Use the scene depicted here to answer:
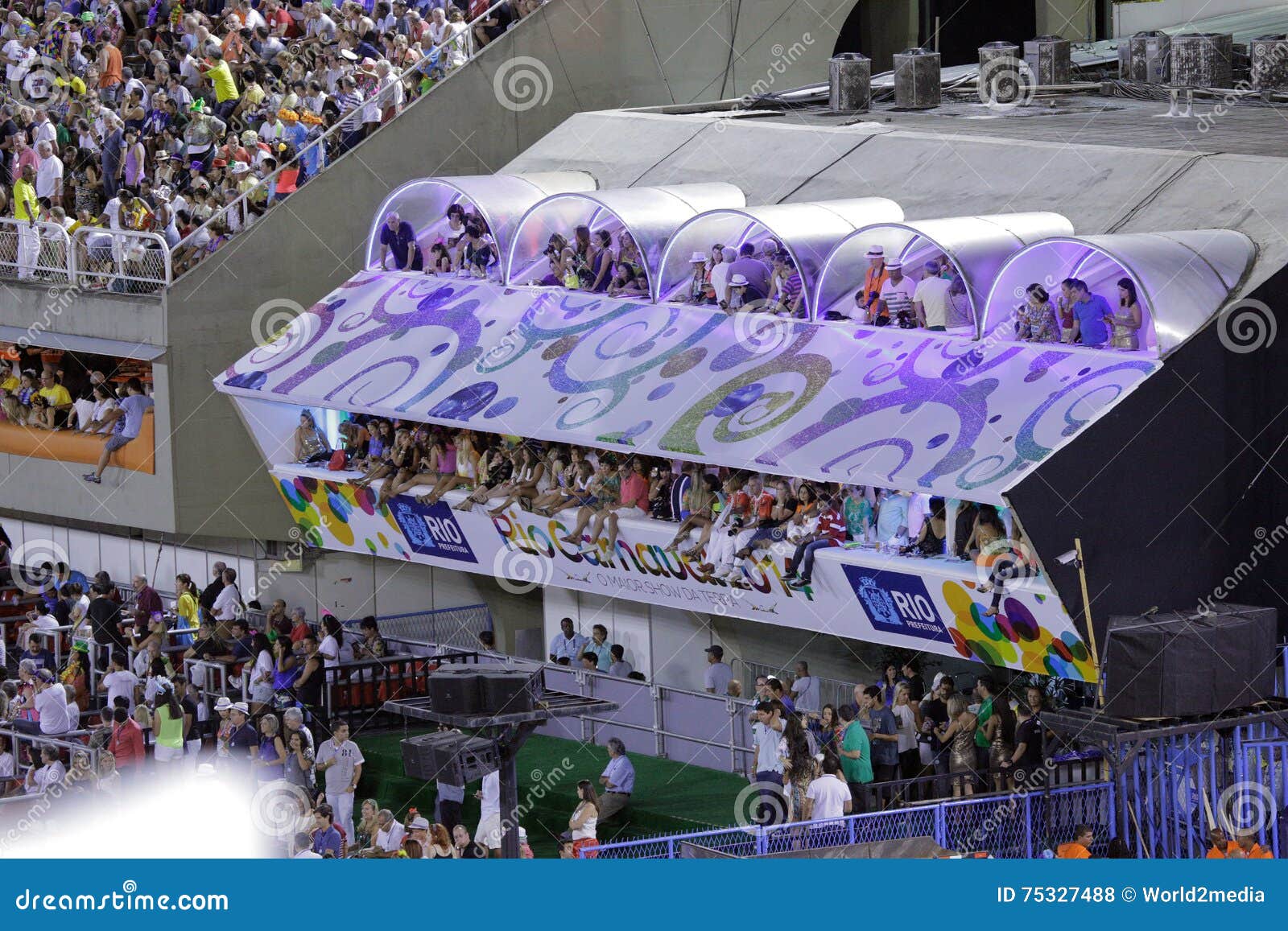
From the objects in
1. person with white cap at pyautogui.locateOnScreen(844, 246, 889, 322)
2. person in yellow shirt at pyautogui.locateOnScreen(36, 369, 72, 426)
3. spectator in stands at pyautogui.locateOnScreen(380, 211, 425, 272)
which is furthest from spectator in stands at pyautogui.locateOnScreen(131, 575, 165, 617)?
person with white cap at pyautogui.locateOnScreen(844, 246, 889, 322)

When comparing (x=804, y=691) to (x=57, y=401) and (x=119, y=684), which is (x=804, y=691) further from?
(x=57, y=401)

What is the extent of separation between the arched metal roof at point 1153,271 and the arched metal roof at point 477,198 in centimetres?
651

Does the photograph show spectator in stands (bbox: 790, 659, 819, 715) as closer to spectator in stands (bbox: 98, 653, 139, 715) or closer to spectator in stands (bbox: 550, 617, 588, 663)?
spectator in stands (bbox: 550, 617, 588, 663)

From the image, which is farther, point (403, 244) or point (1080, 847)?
point (403, 244)

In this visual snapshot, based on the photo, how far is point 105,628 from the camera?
2652cm

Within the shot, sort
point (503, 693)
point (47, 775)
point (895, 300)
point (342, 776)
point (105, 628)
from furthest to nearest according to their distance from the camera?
point (105, 628) → point (895, 300) → point (47, 775) → point (342, 776) → point (503, 693)

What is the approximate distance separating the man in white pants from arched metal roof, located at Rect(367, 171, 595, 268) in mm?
6443

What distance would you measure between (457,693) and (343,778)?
7140mm

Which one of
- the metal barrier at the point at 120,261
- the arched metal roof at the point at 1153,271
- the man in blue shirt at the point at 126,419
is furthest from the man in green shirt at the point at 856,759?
the man in blue shirt at the point at 126,419

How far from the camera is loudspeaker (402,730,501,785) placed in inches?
562

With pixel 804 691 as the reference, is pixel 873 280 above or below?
above

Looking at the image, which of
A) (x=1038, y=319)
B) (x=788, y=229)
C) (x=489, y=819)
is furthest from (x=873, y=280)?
(x=489, y=819)

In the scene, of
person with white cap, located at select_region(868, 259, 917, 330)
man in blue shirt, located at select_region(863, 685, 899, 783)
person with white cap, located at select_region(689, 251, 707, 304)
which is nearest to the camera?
man in blue shirt, located at select_region(863, 685, 899, 783)

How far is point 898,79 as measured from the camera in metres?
27.4
